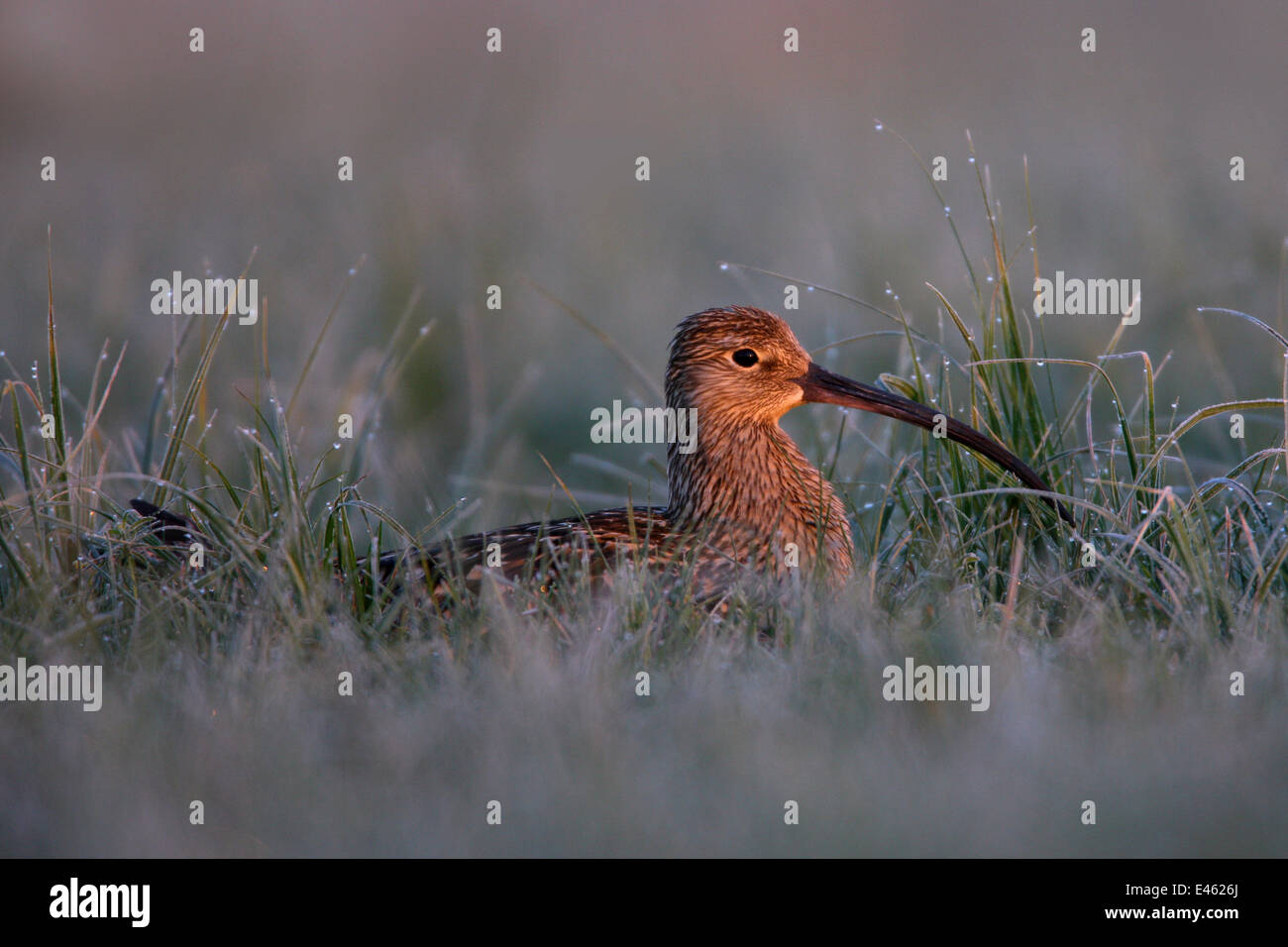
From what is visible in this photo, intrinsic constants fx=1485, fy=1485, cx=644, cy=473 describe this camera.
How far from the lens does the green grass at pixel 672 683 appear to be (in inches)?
133

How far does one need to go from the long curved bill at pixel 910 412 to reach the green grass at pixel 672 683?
11cm

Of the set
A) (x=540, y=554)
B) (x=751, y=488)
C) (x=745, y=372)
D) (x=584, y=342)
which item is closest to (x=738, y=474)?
(x=751, y=488)

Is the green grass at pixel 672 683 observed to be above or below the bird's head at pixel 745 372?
below

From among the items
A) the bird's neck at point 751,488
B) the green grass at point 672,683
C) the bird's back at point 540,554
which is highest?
the bird's neck at point 751,488

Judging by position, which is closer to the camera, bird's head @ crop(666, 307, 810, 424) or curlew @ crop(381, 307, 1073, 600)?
curlew @ crop(381, 307, 1073, 600)

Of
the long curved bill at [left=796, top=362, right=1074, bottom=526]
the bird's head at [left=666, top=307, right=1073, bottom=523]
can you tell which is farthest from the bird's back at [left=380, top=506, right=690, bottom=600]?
the long curved bill at [left=796, top=362, right=1074, bottom=526]

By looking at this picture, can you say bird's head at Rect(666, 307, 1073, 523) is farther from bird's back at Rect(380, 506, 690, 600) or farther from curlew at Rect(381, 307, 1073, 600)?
bird's back at Rect(380, 506, 690, 600)

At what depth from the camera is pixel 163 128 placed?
15086mm

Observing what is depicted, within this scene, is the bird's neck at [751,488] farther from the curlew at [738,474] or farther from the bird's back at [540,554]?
the bird's back at [540,554]

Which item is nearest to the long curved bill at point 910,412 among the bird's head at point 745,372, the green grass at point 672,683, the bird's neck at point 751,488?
the bird's head at point 745,372

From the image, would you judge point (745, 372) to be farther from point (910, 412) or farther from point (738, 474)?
point (910, 412)

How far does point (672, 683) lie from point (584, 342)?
7.92 metres

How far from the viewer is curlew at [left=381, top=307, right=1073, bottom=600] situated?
539 cm
